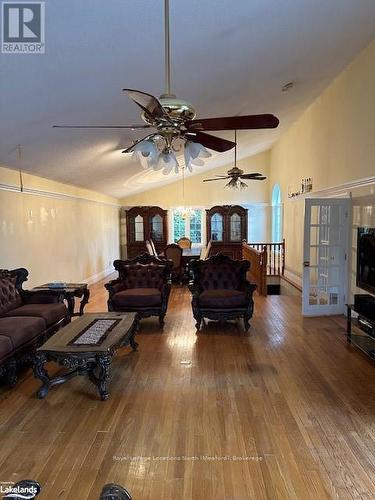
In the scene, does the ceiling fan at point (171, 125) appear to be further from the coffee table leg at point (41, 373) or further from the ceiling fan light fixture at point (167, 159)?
the coffee table leg at point (41, 373)

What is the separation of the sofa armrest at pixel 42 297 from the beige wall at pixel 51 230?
63 centimetres

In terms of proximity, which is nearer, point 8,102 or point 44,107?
point 8,102

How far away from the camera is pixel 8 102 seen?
3.16 m

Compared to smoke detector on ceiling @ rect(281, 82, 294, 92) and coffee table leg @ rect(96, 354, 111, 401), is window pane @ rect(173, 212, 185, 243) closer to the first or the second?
smoke detector on ceiling @ rect(281, 82, 294, 92)

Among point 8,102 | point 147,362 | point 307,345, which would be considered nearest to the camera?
point 8,102

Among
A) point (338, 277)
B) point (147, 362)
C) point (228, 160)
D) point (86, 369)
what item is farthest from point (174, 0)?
point (228, 160)

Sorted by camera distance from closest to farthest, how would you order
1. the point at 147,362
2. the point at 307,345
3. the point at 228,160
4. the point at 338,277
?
the point at 147,362, the point at 307,345, the point at 338,277, the point at 228,160

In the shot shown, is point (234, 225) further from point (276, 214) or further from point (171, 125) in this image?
point (171, 125)

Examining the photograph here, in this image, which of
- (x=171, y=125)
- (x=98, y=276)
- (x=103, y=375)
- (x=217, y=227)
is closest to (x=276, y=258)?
(x=217, y=227)

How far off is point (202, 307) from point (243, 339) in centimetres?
74

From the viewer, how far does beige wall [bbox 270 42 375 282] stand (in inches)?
192

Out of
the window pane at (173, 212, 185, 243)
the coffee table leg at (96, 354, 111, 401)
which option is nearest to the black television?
the coffee table leg at (96, 354, 111, 401)

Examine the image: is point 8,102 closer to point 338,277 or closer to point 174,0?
point 174,0

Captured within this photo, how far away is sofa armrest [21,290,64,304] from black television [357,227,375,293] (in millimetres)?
4049
